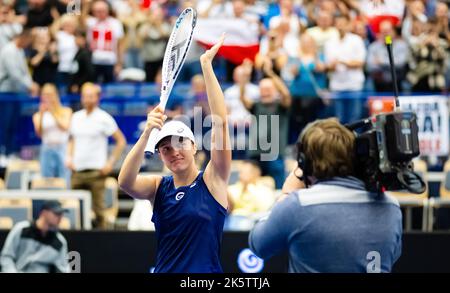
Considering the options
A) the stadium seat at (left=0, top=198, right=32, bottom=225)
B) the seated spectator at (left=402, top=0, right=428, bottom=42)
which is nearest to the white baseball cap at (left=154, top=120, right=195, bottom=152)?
the stadium seat at (left=0, top=198, right=32, bottom=225)

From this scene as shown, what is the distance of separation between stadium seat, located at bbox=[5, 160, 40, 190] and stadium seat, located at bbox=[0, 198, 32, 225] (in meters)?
1.24

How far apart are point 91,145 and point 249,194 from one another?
213 cm

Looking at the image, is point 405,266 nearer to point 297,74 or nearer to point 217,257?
point 297,74

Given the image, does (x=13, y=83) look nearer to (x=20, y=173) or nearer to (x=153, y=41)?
(x=20, y=173)

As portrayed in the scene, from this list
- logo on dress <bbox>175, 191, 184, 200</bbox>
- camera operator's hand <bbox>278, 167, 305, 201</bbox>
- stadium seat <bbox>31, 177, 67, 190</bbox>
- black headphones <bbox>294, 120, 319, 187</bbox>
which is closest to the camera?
black headphones <bbox>294, 120, 319, 187</bbox>

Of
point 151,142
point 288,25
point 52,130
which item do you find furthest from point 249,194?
point 151,142

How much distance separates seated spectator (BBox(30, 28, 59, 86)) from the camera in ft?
45.2

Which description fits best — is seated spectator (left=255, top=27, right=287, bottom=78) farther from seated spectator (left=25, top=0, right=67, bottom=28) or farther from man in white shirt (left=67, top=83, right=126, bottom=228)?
seated spectator (left=25, top=0, right=67, bottom=28)

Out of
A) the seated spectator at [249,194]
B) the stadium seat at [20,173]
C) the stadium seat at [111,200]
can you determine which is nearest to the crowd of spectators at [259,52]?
the stadium seat at [20,173]

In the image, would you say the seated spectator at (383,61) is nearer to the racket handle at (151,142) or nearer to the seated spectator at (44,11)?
the seated spectator at (44,11)

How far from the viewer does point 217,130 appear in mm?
5316

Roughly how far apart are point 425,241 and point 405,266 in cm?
32

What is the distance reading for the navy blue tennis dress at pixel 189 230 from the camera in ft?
17.3

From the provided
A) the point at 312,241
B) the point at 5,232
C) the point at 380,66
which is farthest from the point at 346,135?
the point at 380,66
